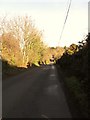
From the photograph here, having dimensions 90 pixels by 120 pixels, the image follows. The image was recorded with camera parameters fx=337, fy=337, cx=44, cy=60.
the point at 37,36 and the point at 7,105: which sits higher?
the point at 37,36

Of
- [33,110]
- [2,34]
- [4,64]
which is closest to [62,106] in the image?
[33,110]

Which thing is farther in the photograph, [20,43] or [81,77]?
[20,43]

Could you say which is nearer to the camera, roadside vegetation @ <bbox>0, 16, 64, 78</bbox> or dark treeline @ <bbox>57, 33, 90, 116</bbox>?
dark treeline @ <bbox>57, 33, 90, 116</bbox>

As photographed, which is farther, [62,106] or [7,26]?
[7,26]

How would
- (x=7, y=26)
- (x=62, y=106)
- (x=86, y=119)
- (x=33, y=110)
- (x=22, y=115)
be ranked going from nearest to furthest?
1. (x=86, y=119)
2. (x=22, y=115)
3. (x=33, y=110)
4. (x=62, y=106)
5. (x=7, y=26)

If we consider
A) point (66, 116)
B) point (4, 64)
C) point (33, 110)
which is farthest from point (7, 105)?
point (4, 64)

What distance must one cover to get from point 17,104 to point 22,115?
9.45 feet

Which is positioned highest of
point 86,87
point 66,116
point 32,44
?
point 32,44

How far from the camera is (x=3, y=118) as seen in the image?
1112 cm

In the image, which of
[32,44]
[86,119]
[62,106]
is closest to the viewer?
[86,119]

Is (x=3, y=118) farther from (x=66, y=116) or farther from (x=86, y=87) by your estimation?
(x=86, y=87)

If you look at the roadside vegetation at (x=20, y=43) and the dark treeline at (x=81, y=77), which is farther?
the roadside vegetation at (x=20, y=43)

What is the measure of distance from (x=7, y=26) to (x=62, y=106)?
56.0m

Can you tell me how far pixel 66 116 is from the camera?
11.7m
